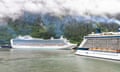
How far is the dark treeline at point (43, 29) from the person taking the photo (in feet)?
451

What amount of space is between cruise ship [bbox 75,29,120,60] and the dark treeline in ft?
267

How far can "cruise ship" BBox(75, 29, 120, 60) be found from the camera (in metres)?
40.4

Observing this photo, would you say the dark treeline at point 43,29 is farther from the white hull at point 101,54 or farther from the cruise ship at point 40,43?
the white hull at point 101,54

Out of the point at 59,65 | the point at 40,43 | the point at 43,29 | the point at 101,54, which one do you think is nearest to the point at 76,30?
the point at 43,29

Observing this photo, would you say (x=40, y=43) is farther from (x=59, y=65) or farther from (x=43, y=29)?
(x=59, y=65)

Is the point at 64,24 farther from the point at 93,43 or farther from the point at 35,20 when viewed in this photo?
the point at 93,43

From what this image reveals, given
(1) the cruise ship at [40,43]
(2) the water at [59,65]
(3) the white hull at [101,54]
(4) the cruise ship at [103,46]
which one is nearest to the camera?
(2) the water at [59,65]

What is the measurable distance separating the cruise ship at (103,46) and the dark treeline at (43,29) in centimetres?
8141

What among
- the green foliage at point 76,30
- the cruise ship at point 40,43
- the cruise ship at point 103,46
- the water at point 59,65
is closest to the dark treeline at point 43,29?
the green foliage at point 76,30

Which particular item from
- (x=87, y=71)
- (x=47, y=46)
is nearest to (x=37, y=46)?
(x=47, y=46)

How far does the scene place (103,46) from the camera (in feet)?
148

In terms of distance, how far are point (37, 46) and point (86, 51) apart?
56008mm

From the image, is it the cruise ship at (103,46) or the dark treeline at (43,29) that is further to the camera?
the dark treeline at (43,29)

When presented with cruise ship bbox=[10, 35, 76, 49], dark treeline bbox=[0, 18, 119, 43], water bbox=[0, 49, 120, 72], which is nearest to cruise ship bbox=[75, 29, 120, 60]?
water bbox=[0, 49, 120, 72]
